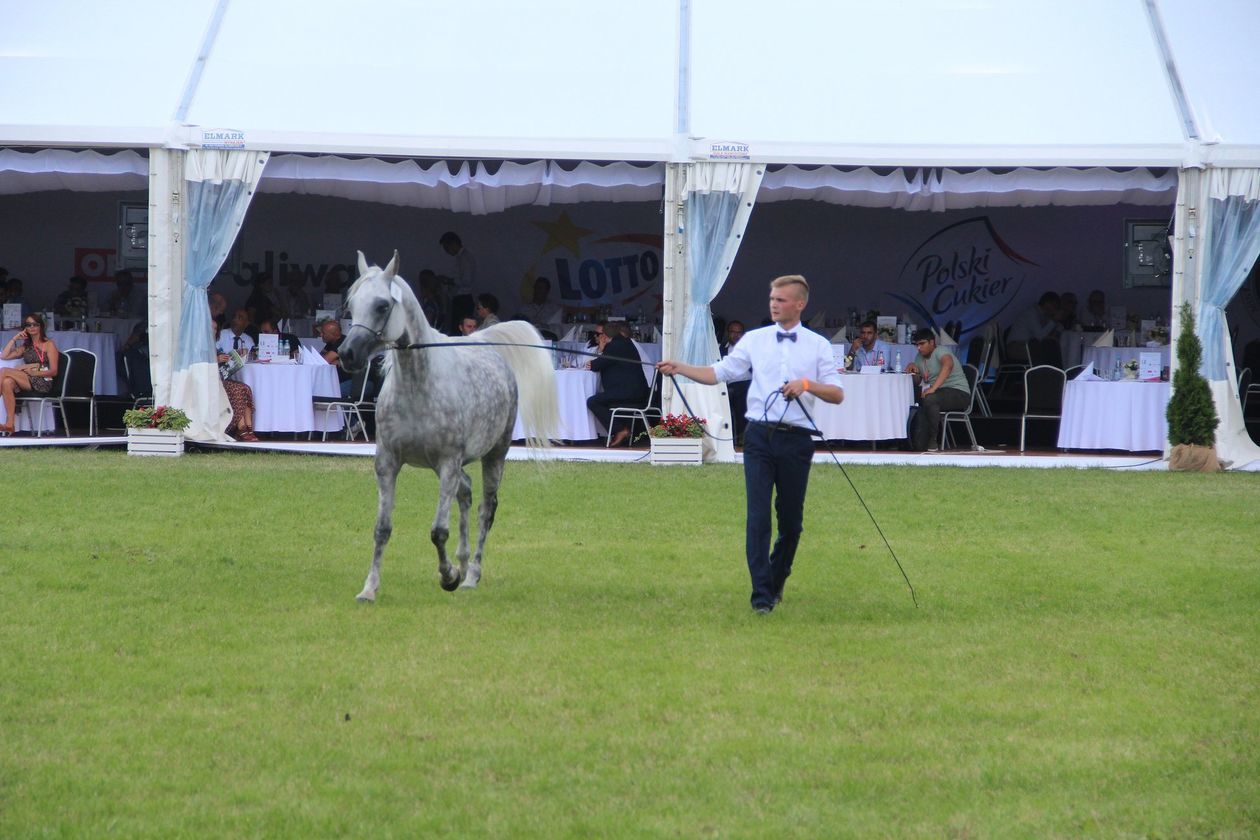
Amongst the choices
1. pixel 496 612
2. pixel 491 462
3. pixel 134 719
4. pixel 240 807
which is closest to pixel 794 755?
pixel 240 807

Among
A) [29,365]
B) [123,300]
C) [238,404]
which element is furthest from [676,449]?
[123,300]

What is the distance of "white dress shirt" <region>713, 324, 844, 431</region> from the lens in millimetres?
7238

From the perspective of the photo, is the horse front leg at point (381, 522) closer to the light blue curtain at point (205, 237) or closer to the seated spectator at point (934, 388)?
the light blue curtain at point (205, 237)

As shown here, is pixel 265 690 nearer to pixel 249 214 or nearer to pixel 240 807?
pixel 240 807

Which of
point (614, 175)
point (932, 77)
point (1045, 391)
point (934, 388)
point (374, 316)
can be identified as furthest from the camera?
point (1045, 391)

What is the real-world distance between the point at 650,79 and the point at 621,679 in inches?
406

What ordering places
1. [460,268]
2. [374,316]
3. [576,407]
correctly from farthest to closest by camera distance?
1. [460,268]
2. [576,407]
3. [374,316]

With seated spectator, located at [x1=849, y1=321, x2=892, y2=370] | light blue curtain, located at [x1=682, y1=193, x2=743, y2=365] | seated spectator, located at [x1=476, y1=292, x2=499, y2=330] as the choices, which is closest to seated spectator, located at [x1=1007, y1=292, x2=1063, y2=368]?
seated spectator, located at [x1=849, y1=321, x2=892, y2=370]

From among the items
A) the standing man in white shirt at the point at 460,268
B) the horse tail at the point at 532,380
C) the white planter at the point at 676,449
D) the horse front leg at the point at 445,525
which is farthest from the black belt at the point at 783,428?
the standing man in white shirt at the point at 460,268

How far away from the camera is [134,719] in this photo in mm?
5160

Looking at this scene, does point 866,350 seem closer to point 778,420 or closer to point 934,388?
point 934,388

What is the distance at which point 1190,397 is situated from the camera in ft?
46.7

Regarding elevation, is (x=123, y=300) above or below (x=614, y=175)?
below

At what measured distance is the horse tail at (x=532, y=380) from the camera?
8758mm
